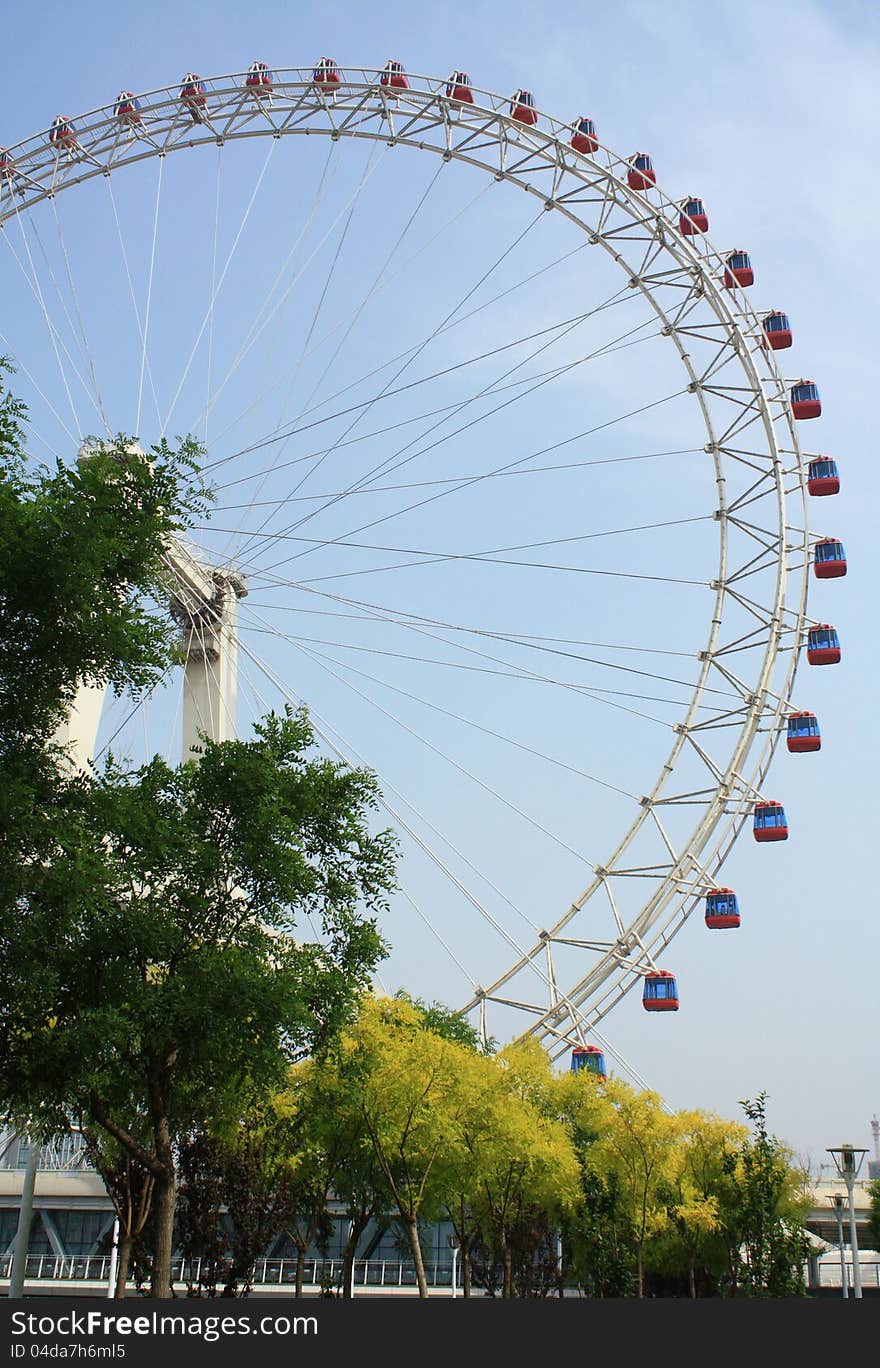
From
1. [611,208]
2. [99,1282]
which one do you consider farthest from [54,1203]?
[611,208]

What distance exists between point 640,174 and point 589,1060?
86.9 ft

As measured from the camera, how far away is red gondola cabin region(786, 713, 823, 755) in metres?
36.8

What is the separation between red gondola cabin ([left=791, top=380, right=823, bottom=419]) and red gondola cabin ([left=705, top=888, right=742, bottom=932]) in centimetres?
1527

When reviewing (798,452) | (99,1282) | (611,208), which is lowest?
(99,1282)

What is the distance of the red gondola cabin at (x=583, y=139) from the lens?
3888cm

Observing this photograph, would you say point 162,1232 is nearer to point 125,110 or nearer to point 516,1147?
point 516,1147

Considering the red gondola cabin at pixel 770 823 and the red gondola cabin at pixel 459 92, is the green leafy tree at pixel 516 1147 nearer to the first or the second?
the red gondola cabin at pixel 770 823

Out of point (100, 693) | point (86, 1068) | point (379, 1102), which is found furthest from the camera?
point (100, 693)

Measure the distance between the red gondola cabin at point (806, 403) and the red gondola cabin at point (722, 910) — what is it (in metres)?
15.3

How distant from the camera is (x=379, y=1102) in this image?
102ft

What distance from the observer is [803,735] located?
3688 cm

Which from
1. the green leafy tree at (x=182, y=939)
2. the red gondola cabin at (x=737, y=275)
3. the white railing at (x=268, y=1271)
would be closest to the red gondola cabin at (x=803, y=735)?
the red gondola cabin at (x=737, y=275)

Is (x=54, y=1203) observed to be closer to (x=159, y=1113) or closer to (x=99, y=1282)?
(x=99, y=1282)

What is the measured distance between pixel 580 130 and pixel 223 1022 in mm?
30989
